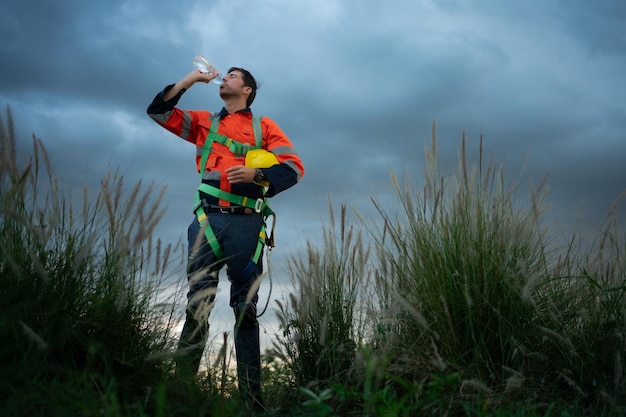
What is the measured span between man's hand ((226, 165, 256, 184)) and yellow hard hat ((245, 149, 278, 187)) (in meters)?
0.17

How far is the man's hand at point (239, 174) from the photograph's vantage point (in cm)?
404

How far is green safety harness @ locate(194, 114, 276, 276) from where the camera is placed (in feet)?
13.6

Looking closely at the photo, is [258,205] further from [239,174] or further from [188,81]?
[188,81]

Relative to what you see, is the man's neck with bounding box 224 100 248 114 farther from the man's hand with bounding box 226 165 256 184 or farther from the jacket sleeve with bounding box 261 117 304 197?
the man's hand with bounding box 226 165 256 184

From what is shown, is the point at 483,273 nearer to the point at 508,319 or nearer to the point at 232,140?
the point at 508,319

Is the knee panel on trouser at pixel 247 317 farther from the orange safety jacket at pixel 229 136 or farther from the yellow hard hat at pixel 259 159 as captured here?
the yellow hard hat at pixel 259 159

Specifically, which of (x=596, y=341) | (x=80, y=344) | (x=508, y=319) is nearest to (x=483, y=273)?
(x=508, y=319)

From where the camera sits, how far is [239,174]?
4039 mm

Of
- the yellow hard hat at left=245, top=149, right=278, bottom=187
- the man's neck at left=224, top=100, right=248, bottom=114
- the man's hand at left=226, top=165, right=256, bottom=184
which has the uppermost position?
the man's neck at left=224, top=100, right=248, bottom=114

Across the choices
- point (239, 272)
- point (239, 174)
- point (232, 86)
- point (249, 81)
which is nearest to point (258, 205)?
point (239, 174)

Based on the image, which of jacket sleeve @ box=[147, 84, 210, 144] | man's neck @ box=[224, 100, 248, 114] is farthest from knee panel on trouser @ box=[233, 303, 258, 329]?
man's neck @ box=[224, 100, 248, 114]

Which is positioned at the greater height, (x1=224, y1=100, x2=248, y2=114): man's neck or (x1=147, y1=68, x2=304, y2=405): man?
(x1=224, y1=100, x2=248, y2=114): man's neck

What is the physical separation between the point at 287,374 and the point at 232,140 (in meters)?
1.66

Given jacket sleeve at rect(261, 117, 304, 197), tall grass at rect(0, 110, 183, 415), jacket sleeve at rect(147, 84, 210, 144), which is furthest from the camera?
jacket sleeve at rect(147, 84, 210, 144)
